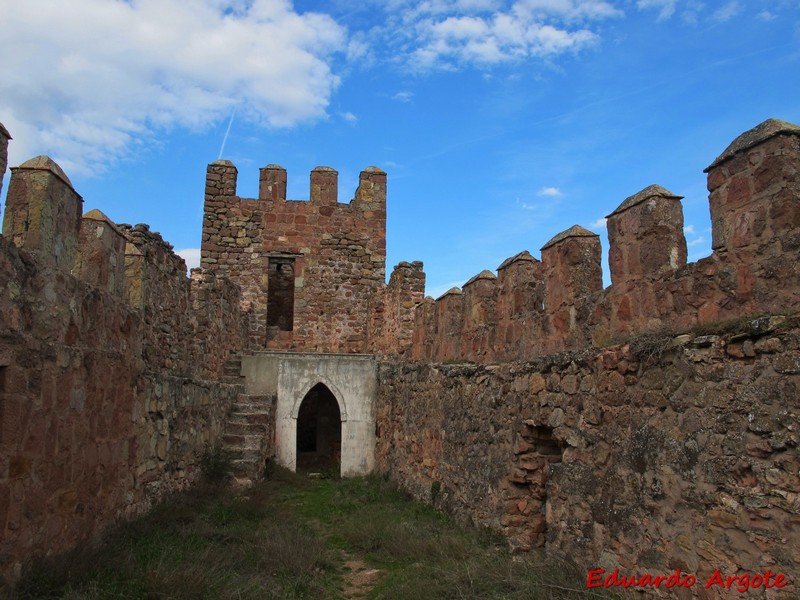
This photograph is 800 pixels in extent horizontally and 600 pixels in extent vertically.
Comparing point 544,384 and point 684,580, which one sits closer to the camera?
point 684,580

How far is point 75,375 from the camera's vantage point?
4672 mm

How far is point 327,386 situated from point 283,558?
6.84 meters

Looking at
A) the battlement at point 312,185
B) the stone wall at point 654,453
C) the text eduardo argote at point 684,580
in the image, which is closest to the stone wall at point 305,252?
the battlement at point 312,185

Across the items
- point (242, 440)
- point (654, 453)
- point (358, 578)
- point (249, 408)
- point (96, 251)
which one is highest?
point (96, 251)

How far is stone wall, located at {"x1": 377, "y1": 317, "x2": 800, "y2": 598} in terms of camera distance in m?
3.09

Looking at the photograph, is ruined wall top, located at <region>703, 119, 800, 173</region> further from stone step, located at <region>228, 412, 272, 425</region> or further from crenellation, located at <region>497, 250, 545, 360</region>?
stone step, located at <region>228, 412, 272, 425</region>

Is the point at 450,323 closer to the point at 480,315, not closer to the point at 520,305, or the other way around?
the point at 480,315

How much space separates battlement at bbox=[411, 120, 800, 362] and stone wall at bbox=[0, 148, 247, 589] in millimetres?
3644

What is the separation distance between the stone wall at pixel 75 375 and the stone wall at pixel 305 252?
318 inches

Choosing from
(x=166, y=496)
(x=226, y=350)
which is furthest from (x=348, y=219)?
(x=166, y=496)

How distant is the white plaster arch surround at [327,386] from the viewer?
12.1 m

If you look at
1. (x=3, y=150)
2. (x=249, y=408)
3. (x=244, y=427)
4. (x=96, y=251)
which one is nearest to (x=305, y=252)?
(x=249, y=408)

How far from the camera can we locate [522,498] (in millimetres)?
5934

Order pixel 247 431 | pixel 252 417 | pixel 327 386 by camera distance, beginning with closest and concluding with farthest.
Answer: pixel 247 431 < pixel 252 417 < pixel 327 386
